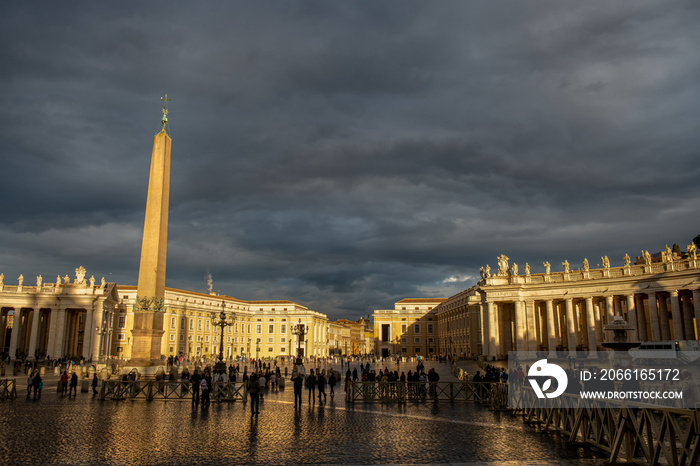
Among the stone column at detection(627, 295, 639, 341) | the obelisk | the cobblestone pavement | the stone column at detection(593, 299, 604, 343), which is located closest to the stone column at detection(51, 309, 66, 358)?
the obelisk

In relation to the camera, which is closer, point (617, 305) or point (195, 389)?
point (195, 389)

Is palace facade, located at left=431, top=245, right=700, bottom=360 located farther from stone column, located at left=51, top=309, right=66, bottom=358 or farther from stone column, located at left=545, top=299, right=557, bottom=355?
stone column, located at left=51, top=309, right=66, bottom=358

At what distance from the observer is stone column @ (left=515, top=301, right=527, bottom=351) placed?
5709cm

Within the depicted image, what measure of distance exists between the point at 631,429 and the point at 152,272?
23.5 m

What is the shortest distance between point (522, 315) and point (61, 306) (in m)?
62.7

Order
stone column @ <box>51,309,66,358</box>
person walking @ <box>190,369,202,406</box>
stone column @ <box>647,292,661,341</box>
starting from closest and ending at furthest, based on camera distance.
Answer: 1. person walking @ <box>190,369,202,406</box>
2. stone column @ <box>647,292,661,341</box>
3. stone column @ <box>51,309,66,358</box>

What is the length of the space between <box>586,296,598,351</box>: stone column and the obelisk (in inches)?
1688

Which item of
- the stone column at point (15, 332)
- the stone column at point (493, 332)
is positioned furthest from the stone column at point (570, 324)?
the stone column at point (15, 332)

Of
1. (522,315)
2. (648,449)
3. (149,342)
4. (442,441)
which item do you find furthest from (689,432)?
(522,315)

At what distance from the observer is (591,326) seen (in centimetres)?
5209

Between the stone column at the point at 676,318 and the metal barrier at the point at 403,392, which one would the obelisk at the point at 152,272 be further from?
the stone column at the point at 676,318

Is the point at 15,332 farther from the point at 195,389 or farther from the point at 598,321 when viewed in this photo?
the point at 598,321

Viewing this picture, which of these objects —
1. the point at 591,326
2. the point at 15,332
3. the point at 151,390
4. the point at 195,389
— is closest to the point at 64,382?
the point at 151,390

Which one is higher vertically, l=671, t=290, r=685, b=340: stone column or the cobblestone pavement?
l=671, t=290, r=685, b=340: stone column
